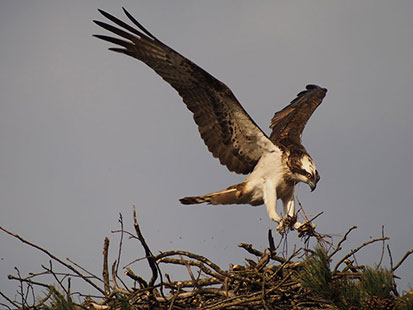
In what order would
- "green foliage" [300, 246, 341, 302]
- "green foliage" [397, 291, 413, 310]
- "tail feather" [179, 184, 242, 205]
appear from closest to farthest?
"green foliage" [397, 291, 413, 310] < "green foliage" [300, 246, 341, 302] < "tail feather" [179, 184, 242, 205]

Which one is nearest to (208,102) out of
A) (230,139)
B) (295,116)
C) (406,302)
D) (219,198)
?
(230,139)

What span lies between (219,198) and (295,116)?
1.99m

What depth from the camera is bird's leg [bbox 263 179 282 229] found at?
21.9 ft

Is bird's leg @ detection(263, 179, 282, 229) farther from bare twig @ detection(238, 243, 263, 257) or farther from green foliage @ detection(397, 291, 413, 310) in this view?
green foliage @ detection(397, 291, 413, 310)

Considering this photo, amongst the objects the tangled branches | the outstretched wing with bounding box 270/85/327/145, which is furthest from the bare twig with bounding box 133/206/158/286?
the outstretched wing with bounding box 270/85/327/145

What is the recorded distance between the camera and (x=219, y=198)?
23.6 feet

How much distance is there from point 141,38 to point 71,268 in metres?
2.88

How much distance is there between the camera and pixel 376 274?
14.8 ft

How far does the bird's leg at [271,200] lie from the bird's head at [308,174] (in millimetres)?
283

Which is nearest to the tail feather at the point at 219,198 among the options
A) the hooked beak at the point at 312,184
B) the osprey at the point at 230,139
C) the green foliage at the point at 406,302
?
the osprey at the point at 230,139

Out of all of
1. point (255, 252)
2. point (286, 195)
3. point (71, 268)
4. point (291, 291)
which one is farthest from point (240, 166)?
point (71, 268)

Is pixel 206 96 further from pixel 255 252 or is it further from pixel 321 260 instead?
pixel 321 260

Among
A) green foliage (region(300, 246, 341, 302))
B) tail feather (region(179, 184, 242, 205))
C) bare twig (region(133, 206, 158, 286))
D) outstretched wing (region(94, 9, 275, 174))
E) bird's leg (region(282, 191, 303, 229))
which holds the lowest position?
green foliage (region(300, 246, 341, 302))

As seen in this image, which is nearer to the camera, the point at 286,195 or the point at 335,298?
the point at 335,298
